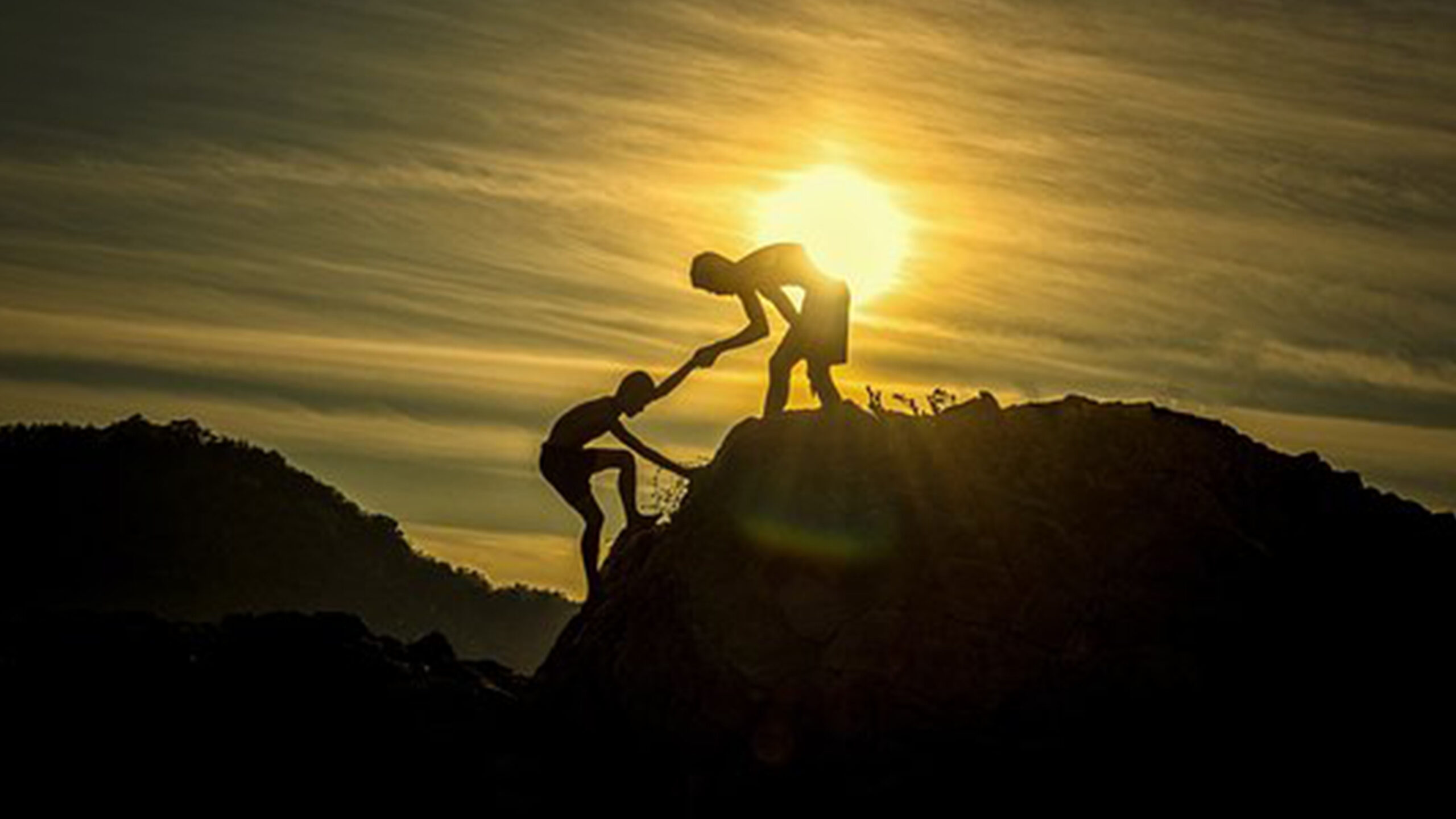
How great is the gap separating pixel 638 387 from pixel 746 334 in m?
1.69

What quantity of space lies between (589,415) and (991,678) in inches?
264

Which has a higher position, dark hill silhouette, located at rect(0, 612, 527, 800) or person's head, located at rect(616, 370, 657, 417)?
person's head, located at rect(616, 370, 657, 417)

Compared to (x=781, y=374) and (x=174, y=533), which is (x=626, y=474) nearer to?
(x=781, y=374)

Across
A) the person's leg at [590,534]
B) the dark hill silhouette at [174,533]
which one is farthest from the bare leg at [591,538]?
the dark hill silhouette at [174,533]

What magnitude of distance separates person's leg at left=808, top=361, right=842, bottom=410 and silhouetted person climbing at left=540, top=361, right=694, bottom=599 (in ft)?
6.47

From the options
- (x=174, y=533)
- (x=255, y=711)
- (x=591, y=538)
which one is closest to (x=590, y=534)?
(x=591, y=538)

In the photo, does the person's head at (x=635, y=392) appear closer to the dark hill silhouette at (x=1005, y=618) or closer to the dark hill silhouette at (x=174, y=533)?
the dark hill silhouette at (x=1005, y=618)

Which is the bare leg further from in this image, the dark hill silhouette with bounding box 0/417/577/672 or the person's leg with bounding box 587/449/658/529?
the dark hill silhouette with bounding box 0/417/577/672

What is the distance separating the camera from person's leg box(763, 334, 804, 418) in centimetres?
3006

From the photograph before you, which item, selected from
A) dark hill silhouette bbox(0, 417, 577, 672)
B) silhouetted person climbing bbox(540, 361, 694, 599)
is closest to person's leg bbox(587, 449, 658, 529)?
silhouetted person climbing bbox(540, 361, 694, 599)

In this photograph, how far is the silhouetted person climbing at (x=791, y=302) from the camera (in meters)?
29.8

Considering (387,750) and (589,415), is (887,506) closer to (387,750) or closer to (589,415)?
(589,415)

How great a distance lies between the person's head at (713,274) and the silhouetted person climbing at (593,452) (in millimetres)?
1468

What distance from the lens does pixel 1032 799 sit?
2617 centimetres
